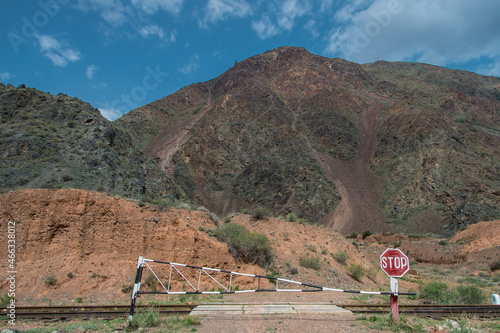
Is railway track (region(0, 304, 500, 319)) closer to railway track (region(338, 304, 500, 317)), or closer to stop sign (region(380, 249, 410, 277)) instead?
railway track (region(338, 304, 500, 317))

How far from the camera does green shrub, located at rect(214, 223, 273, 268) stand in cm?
1413

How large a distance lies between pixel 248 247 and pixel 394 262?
9.27 m

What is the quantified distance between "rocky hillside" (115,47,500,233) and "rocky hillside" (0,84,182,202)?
20123 mm

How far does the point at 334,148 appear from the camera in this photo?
201 ft

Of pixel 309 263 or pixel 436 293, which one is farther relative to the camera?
pixel 309 263

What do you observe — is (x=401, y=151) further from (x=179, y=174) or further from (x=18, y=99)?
(x=18, y=99)

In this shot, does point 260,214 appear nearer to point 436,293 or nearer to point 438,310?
point 436,293

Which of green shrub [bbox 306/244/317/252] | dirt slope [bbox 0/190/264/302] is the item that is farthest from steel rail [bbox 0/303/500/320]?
green shrub [bbox 306/244/317/252]

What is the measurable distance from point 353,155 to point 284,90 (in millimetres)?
31802

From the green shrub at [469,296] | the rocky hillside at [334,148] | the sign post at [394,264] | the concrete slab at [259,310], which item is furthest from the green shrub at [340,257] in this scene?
the rocky hillside at [334,148]

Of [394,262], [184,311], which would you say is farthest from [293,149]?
[394,262]

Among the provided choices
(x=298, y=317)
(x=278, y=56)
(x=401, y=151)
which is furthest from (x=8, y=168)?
(x=278, y=56)

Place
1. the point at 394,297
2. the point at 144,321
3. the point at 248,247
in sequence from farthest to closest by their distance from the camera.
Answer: the point at 248,247 → the point at 144,321 → the point at 394,297

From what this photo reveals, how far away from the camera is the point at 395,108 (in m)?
68.4
